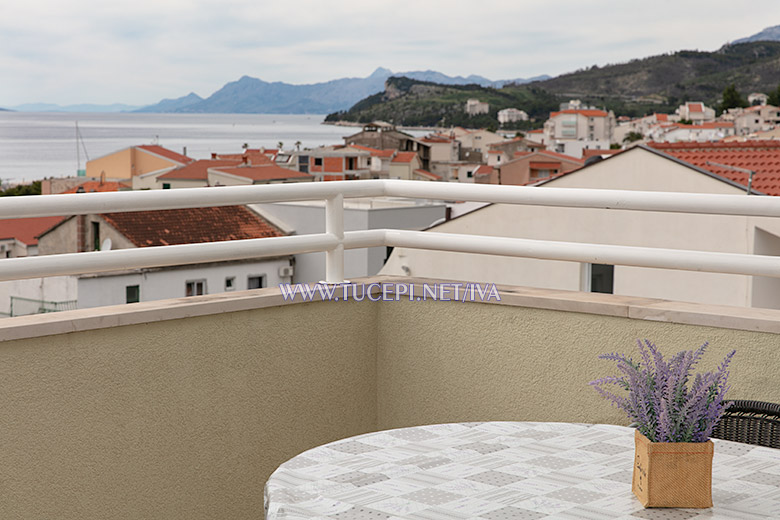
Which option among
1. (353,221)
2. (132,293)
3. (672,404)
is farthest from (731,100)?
(672,404)

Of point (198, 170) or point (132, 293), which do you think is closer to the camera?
point (132, 293)

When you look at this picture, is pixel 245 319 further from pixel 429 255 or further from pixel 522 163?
pixel 522 163

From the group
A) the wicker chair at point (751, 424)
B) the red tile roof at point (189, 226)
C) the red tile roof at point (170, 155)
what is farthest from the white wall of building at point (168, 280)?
the red tile roof at point (170, 155)

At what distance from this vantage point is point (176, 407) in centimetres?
296

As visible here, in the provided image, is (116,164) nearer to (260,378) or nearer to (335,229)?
(335,229)

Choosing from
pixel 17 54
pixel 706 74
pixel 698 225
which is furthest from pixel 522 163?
pixel 17 54

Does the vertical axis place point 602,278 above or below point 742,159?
below

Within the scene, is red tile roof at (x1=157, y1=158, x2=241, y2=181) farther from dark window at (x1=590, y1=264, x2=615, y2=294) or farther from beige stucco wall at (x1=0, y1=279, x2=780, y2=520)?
beige stucco wall at (x1=0, y1=279, x2=780, y2=520)

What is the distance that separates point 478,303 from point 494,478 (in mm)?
1484

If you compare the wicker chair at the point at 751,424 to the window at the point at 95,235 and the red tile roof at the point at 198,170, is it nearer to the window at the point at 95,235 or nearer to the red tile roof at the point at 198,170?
the window at the point at 95,235

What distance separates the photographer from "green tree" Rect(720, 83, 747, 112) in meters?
110

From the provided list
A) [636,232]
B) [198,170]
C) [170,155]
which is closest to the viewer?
[636,232]

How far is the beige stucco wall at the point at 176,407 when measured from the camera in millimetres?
2645

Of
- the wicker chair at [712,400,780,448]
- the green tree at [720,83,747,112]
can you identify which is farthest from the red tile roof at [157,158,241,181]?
the green tree at [720,83,747,112]
